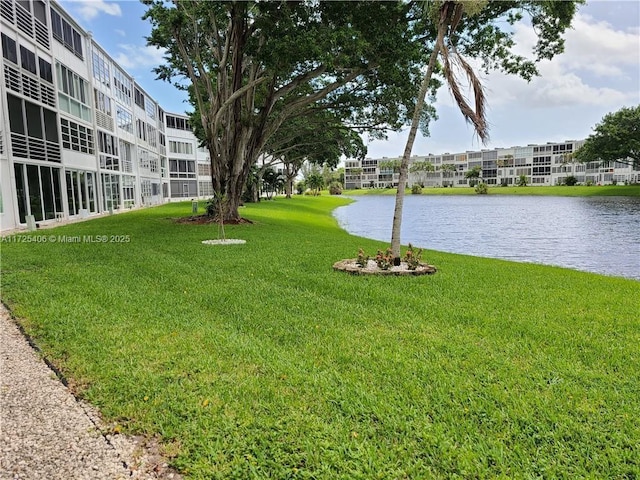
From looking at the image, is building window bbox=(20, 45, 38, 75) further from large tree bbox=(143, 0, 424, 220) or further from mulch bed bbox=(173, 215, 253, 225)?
mulch bed bbox=(173, 215, 253, 225)

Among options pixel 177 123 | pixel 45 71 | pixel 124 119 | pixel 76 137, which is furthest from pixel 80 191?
pixel 177 123

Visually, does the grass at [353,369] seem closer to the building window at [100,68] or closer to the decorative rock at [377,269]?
the decorative rock at [377,269]

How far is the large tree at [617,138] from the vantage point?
198 ft

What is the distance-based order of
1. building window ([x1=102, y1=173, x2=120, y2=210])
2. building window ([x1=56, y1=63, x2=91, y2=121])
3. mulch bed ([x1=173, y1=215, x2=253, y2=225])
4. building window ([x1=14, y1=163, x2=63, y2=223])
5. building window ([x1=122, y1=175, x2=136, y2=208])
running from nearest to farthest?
building window ([x1=14, y1=163, x2=63, y2=223]) → mulch bed ([x1=173, y1=215, x2=253, y2=225]) → building window ([x1=56, y1=63, x2=91, y2=121]) → building window ([x1=102, y1=173, x2=120, y2=210]) → building window ([x1=122, y1=175, x2=136, y2=208])

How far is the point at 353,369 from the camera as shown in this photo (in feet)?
13.6

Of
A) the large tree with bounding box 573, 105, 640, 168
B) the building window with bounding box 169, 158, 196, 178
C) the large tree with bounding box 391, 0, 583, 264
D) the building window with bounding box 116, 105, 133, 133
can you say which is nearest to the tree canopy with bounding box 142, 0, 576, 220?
the large tree with bounding box 391, 0, 583, 264

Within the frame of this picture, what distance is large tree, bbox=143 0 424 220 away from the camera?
12.9 m

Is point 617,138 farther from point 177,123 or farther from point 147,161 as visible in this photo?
point 147,161

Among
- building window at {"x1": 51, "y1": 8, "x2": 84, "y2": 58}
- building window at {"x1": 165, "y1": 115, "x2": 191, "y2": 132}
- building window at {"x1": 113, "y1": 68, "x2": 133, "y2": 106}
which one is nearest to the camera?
building window at {"x1": 51, "y1": 8, "x2": 84, "y2": 58}

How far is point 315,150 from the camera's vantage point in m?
37.8

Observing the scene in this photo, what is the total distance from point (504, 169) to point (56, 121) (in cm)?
12376

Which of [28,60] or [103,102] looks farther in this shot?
[103,102]

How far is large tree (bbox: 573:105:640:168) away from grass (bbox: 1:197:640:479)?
213ft

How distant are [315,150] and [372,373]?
34.9 metres
